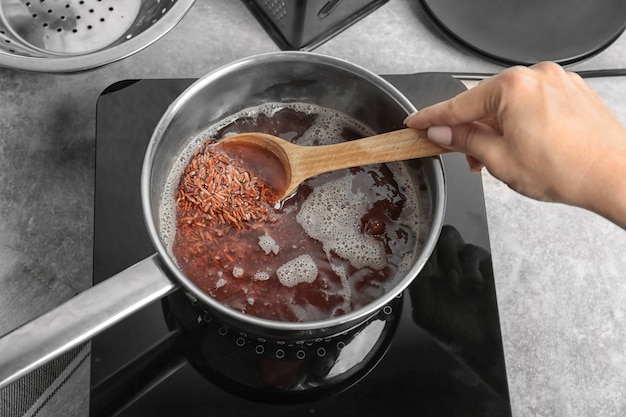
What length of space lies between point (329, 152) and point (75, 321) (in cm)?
31

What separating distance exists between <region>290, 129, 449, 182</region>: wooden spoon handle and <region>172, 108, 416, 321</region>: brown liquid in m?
0.05

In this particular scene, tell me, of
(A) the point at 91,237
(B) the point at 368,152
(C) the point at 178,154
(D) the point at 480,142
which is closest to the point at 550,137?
(D) the point at 480,142

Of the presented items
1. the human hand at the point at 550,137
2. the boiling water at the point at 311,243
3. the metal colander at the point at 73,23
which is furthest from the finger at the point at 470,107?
the metal colander at the point at 73,23

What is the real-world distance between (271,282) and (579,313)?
44 cm

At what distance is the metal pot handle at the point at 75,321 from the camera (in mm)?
587

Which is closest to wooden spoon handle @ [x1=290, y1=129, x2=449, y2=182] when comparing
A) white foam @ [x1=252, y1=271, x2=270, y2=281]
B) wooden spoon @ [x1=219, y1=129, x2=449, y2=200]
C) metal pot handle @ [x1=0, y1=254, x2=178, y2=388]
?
wooden spoon @ [x1=219, y1=129, x2=449, y2=200]

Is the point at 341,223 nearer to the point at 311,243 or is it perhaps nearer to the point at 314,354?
the point at 311,243

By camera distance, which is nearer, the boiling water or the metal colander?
the boiling water

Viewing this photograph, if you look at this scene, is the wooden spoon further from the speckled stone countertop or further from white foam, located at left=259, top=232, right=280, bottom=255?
the speckled stone countertop

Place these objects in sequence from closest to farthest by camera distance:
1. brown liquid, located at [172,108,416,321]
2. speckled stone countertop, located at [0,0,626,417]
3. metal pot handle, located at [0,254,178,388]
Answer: metal pot handle, located at [0,254,178,388] < brown liquid, located at [172,108,416,321] < speckled stone countertop, located at [0,0,626,417]

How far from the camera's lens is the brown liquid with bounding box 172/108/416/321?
72cm

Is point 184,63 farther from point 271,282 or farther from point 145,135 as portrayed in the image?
point 271,282

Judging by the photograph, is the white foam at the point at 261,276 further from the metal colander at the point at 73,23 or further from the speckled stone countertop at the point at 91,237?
the metal colander at the point at 73,23

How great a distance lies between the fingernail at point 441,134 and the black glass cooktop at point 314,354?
0.20m
